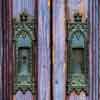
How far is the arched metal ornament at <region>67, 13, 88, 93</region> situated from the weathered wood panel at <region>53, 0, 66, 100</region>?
0.05m

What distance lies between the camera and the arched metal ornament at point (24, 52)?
2.30 metres

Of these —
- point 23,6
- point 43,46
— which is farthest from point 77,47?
point 23,6

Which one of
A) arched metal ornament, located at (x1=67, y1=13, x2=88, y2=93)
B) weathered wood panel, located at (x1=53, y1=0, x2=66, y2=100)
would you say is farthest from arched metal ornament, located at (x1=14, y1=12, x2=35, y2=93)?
arched metal ornament, located at (x1=67, y1=13, x2=88, y2=93)

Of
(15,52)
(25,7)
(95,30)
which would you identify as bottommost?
(15,52)

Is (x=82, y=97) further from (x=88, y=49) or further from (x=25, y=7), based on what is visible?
(x=25, y=7)

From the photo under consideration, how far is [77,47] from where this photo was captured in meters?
2.30

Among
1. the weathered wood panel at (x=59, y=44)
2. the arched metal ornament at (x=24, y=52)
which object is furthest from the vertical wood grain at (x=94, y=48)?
the arched metal ornament at (x=24, y=52)

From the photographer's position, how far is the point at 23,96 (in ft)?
7.60

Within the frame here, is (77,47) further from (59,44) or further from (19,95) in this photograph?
(19,95)

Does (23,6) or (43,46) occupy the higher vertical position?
(23,6)

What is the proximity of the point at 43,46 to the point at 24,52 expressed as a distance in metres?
0.14

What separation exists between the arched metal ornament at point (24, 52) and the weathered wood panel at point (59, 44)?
16 cm

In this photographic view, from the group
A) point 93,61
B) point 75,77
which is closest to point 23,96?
point 75,77

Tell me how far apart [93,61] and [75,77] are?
163mm
